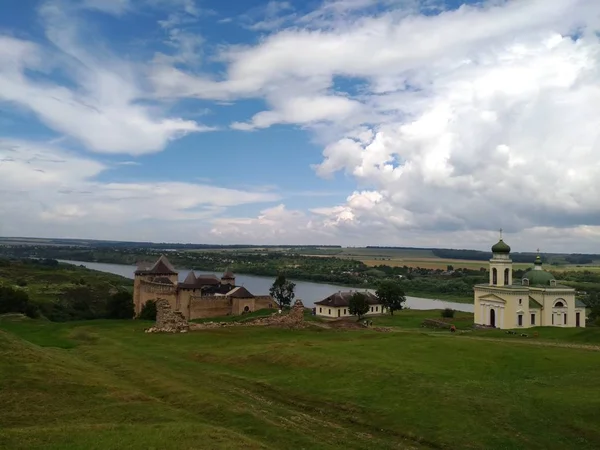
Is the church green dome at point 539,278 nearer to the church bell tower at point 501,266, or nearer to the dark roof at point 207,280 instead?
the church bell tower at point 501,266

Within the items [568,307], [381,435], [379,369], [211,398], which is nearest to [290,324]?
[379,369]

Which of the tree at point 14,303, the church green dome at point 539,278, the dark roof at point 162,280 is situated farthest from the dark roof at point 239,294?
the church green dome at point 539,278

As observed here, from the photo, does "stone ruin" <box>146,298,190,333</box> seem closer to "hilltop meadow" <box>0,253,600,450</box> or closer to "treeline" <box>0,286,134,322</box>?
"hilltop meadow" <box>0,253,600,450</box>

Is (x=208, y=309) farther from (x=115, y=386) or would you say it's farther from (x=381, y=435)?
(x=381, y=435)

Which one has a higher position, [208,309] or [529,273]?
[529,273]

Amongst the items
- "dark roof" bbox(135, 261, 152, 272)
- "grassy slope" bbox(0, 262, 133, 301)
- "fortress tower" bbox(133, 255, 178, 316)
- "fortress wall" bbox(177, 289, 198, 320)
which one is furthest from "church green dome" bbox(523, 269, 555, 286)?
"grassy slope" bbox(0, 262, 133, 301)

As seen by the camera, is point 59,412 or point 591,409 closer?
point 59,412
